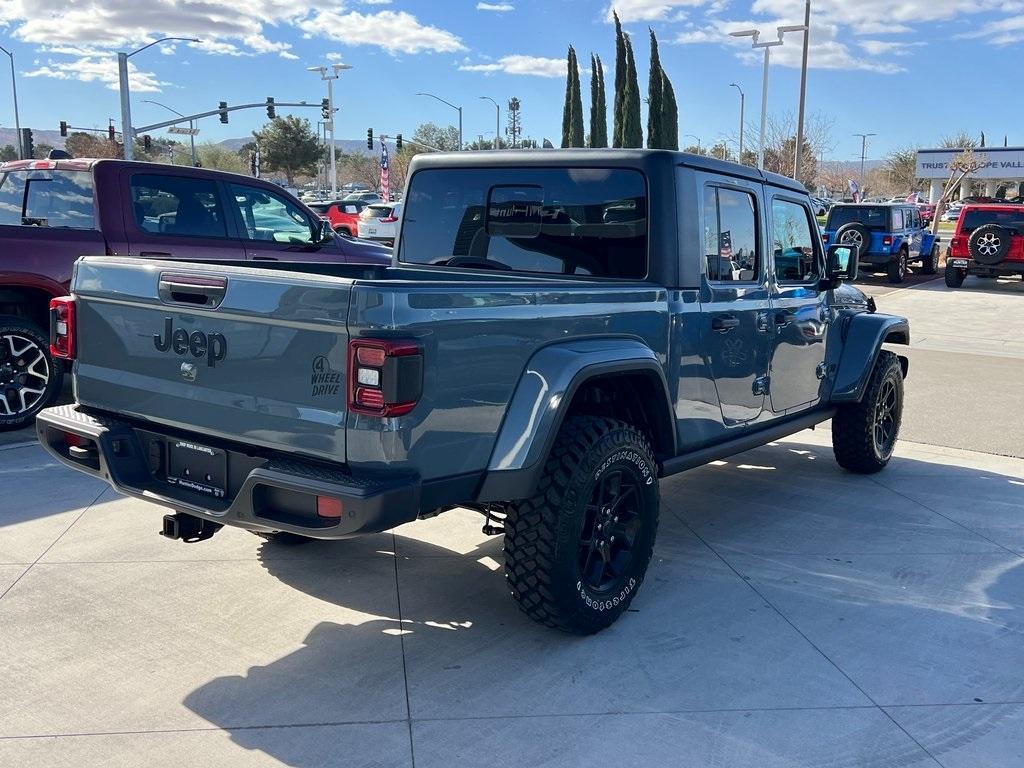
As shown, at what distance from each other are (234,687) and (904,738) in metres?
2.30

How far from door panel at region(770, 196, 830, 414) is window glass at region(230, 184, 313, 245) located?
4.50m

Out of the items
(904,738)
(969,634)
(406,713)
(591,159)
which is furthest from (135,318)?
(969,634)

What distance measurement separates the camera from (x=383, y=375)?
2979mm

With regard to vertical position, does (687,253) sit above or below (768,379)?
above

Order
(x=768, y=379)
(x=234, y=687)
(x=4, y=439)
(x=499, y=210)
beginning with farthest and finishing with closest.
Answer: (x=4, y=439)
(x=768, y=379)
(x=499, y=210)
(x=234, y=687)

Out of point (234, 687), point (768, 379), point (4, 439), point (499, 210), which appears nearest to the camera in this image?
point (234, 687)

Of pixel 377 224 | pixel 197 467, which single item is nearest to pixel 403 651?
pixel 197 467

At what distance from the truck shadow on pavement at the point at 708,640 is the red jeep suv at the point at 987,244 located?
16.8 metres

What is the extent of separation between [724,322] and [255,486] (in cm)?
245

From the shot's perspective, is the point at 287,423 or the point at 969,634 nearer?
the point at 287,423

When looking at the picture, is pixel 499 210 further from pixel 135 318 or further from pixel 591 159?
pixel 135 318

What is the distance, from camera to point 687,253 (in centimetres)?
441

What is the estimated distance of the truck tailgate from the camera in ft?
10.2

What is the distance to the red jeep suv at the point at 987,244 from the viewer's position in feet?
66.6
